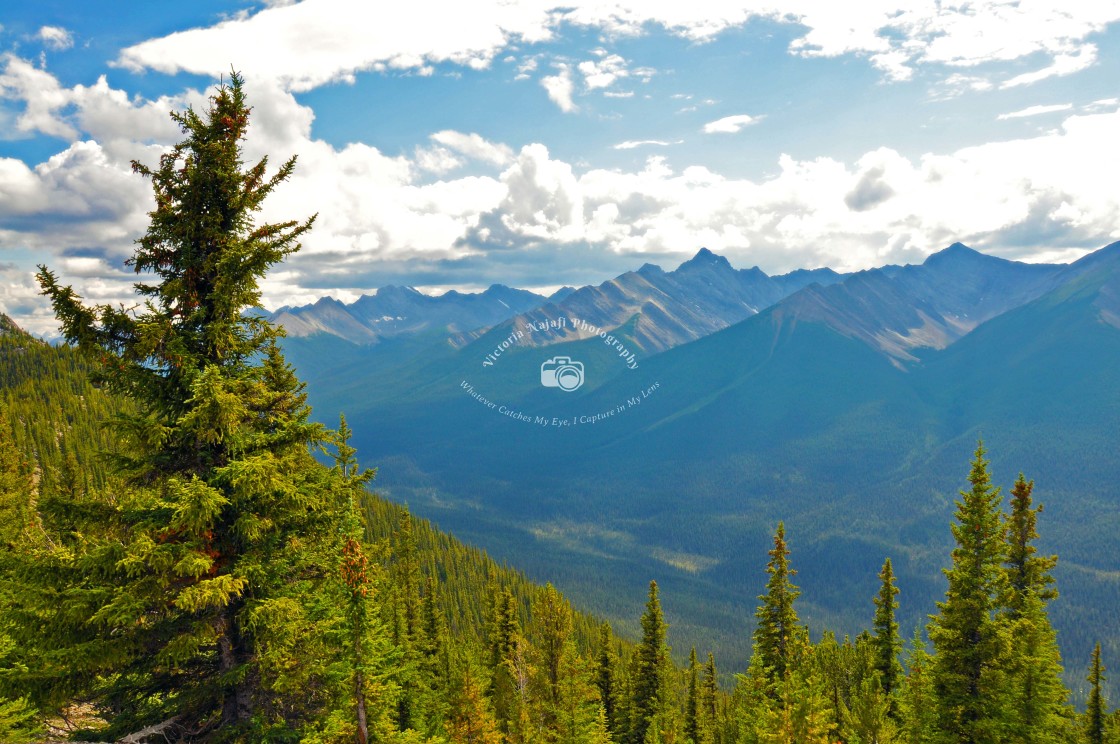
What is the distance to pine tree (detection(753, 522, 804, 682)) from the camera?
1335 inches

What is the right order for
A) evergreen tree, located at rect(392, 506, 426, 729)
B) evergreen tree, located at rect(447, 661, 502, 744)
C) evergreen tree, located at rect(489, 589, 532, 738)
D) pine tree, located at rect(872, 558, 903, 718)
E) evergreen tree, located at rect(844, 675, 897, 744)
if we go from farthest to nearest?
evergreen tree, located at rect(489, 589, 532, 738) → pine tree, located at rect(872, 558, 903, 718) → evergreen tree, located at rect(392, 506, 426, 729) → evergreen tree, located at rect(447, 661, 502, 744) → evergreen tree, located at rect(844, 675, 897, 744)

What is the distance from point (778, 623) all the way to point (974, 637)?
10.8 m

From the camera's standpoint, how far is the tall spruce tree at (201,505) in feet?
38.0

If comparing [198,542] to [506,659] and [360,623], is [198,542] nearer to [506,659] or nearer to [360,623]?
[360,623]

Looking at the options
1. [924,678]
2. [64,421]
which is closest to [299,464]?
[924,678]

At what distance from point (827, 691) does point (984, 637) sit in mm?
17137

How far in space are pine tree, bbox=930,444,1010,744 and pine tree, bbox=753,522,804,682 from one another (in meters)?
8.31

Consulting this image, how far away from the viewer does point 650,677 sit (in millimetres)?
46781

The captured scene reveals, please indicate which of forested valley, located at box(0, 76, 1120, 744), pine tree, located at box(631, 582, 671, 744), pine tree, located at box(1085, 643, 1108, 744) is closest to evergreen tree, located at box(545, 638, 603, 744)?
pine tree, located at box(631, 582, 671, 744)

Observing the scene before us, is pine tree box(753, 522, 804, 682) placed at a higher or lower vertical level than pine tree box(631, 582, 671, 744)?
higher

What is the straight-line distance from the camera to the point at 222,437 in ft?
40.1

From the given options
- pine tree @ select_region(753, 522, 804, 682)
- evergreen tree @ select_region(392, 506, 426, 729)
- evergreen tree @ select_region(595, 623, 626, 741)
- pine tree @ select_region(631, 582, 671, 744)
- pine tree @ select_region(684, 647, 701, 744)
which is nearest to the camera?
pine tree @ select_region(753, 522, 804, 682)

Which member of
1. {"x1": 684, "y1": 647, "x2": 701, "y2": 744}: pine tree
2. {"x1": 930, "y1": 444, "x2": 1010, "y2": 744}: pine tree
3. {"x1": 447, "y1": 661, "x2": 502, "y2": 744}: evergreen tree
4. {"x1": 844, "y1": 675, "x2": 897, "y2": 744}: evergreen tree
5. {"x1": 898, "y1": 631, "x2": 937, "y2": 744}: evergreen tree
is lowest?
{"x1": 684, "y1": 647, "x2": 701, "y2": 744}: pine tree

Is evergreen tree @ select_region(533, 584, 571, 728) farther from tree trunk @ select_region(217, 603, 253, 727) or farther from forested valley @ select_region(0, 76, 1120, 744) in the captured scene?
tree trunk @ select_region(217, 603, 253, 727)
